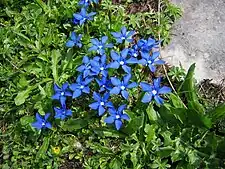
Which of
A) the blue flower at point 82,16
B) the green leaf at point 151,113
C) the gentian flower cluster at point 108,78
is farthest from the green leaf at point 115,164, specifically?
the blue flower at point 82,16

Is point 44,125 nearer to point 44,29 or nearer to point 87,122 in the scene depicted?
point 87,122

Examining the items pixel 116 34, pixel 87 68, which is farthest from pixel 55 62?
pixel 116 34

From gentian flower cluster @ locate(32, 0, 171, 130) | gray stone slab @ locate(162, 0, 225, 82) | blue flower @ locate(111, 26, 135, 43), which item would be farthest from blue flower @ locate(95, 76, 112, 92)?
gray stone slab @ locate(162, 0, 225, 82)

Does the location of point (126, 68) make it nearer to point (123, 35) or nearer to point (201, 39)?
point (123, 35)

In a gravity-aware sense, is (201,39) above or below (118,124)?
above

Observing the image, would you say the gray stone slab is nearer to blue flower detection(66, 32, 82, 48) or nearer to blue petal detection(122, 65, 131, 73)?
blue petal detection(122, 65, 131, 73)

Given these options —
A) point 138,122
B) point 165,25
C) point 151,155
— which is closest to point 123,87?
point 138,122
